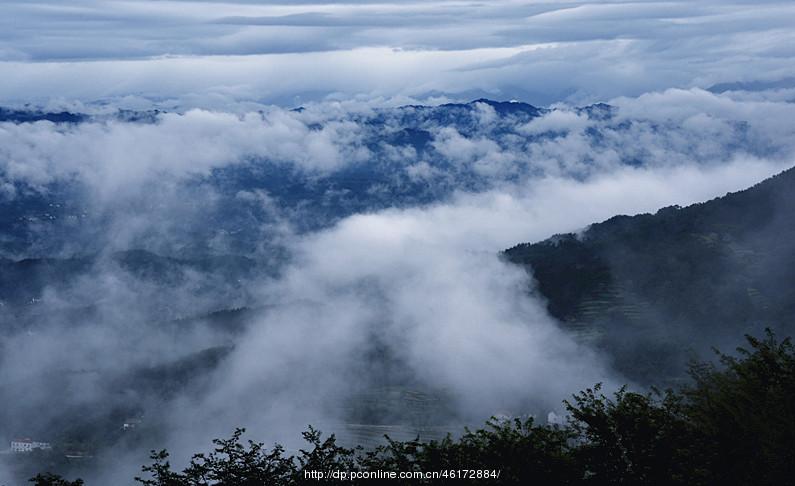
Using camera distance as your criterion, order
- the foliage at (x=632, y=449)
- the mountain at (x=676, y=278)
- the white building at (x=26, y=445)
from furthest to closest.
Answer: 1. the mountain at (x=676, y=278)
2. the white building at (x=26, y=445)
3. the foliage at (x=632, y=449)

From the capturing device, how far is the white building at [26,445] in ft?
371

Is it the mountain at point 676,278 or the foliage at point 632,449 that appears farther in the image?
the mountain at point 676,278

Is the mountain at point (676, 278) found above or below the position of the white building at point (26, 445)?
above

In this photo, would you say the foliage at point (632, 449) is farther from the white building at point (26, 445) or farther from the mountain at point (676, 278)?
the white building at point (26, 445)

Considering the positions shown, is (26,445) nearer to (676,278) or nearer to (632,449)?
(632,449)

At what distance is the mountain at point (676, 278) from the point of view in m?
118

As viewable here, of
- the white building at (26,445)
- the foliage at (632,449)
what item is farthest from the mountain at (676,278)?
the white building at (26,445)

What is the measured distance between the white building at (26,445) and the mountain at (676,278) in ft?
298

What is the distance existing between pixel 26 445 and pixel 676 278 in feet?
379

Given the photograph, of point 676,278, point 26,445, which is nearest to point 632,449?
point 26,445

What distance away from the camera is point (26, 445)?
115 m

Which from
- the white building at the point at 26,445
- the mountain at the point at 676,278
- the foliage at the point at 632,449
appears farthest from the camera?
the mountain at the point at 676,278

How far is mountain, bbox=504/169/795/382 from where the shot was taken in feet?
386

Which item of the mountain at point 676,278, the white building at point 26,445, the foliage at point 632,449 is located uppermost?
the mountain at point 676,278
